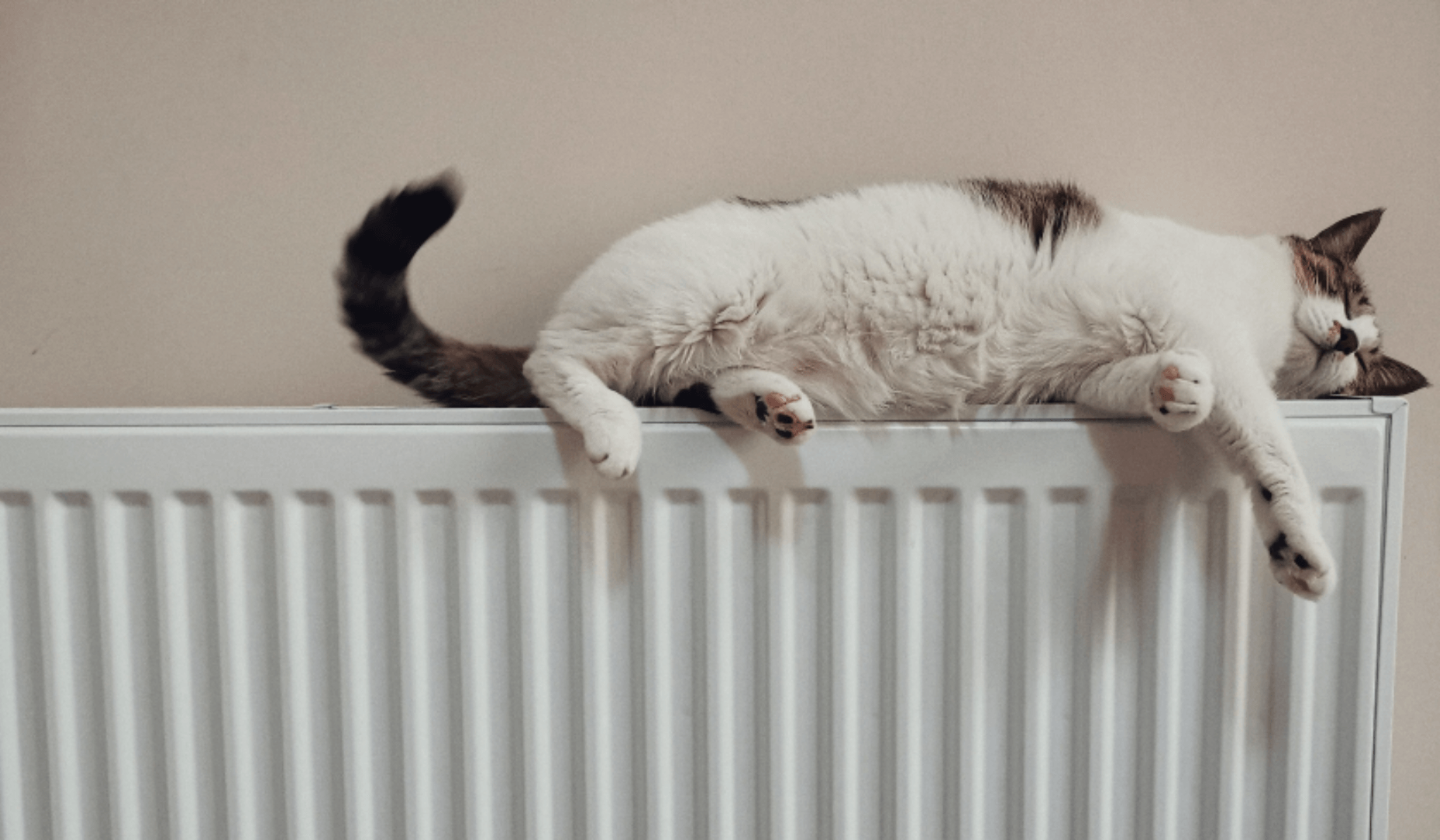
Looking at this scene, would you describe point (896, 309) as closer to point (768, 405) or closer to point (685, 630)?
point (768, 405)

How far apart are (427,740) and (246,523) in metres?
0.24

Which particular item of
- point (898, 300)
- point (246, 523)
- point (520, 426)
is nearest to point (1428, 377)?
point (898, 300)

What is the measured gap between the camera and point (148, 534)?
670 mm

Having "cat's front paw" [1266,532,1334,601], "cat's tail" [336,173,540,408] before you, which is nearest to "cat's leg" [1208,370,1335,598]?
"cat's front paw" [1266,532,1334,601]

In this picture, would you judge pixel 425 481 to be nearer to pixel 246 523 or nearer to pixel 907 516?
pixel 246 523

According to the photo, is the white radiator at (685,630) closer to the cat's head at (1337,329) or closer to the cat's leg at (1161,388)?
the cat's leg at (1161,388)

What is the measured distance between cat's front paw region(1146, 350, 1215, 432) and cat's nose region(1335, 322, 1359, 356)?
0.26 m

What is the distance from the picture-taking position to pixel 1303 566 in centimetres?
63

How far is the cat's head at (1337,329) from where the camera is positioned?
80cm

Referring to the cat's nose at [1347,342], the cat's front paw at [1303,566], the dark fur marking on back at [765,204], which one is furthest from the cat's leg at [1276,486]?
the dark fur marking on back at [765,204]

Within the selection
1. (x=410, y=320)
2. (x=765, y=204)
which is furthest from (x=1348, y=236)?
(x=410, y=320)

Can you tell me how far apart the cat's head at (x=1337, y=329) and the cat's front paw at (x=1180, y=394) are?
0.84ft

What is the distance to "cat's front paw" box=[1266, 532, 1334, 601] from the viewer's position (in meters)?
0.62

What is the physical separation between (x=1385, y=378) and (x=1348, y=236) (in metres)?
0.16
